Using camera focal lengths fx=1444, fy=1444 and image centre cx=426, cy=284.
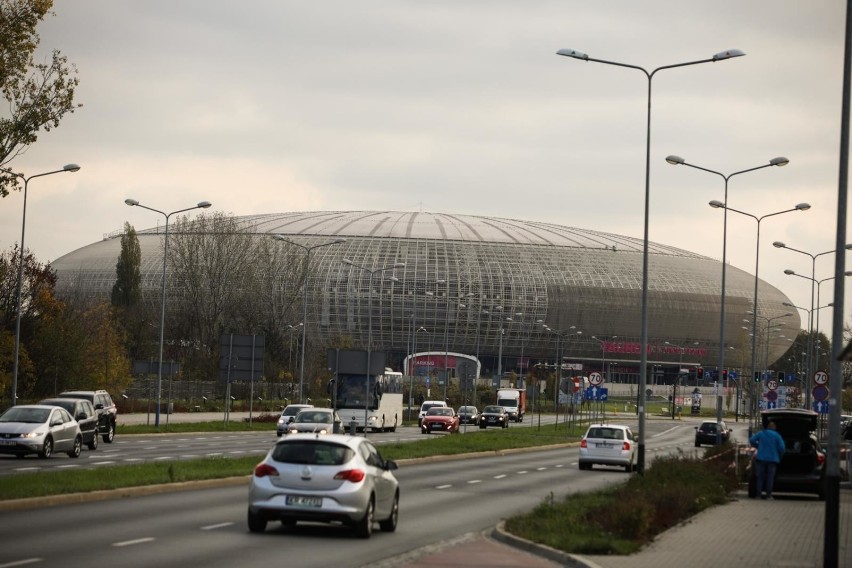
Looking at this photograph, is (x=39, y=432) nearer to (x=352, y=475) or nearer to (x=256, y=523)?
(x=256, y=523)

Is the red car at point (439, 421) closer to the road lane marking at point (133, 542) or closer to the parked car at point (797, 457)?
the parked car at point (797, 457)

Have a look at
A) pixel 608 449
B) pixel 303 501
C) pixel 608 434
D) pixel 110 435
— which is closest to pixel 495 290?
pixel 110 435

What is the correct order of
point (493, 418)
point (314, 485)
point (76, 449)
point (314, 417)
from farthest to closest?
point (493, 418)
point (314, 417)
point (76, 449)
point (314, 485)

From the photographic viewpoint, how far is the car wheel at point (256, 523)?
19.9 m

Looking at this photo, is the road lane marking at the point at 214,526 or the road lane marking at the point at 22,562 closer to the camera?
the road lane marking at the point at 22,562

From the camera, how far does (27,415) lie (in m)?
38.8

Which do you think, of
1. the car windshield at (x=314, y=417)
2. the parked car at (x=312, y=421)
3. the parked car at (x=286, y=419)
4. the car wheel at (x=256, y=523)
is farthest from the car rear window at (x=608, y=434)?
the car wheel at (x=256, y=523)

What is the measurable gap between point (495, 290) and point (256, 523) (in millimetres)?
145528

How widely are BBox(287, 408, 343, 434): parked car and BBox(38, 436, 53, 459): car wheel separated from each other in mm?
15290

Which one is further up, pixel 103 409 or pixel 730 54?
pixel 730 54

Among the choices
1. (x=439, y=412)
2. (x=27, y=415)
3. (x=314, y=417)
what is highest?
(x=27, y=415)

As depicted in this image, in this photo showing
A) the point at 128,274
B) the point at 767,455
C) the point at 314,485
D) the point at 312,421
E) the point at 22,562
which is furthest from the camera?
the point at 128,274

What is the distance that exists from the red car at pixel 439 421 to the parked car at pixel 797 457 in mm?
42583

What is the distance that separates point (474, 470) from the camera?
136 ft
